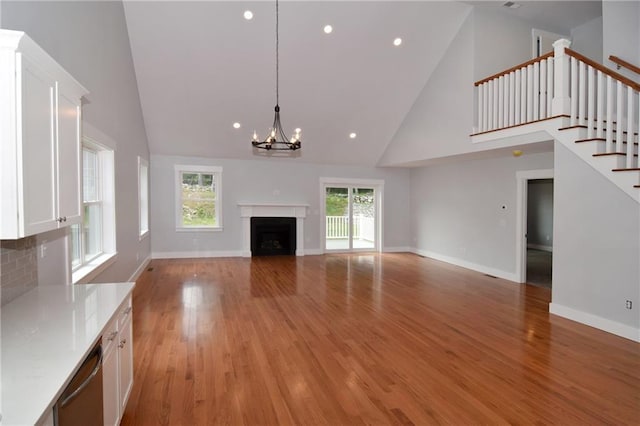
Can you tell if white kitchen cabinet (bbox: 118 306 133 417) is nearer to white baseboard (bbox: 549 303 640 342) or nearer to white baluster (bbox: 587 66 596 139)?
white baseboard (bbox: 549 303 640 342)

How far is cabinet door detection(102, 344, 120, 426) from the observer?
187 centimetres

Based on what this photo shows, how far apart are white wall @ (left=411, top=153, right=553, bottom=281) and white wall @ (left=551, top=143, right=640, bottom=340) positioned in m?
1.82

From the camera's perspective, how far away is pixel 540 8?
5.95 metres

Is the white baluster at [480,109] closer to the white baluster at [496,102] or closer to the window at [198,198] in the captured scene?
the white baluster at [496,102]

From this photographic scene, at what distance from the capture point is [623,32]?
4.93 meters

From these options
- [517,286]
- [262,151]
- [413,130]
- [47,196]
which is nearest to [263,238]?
[262,151]

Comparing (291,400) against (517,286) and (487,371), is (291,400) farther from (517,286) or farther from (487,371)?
(517,286)

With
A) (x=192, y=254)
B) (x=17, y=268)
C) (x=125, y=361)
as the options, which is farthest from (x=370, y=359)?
(x=192, y=254)

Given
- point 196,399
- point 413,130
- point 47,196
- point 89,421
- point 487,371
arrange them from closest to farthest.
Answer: point 89,421 → point 47,196 → point 196,399 → point 487,371 → point 413,130

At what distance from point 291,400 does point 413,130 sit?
6.41 m

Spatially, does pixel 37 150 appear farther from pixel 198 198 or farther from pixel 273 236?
pixel 273 236

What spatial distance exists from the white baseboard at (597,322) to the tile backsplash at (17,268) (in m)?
5.47

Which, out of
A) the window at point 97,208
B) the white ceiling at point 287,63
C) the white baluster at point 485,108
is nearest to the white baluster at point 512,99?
the white baluster at point 485,108

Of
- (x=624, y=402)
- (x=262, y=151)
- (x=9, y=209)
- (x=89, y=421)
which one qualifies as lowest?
(x=624, y=402)
